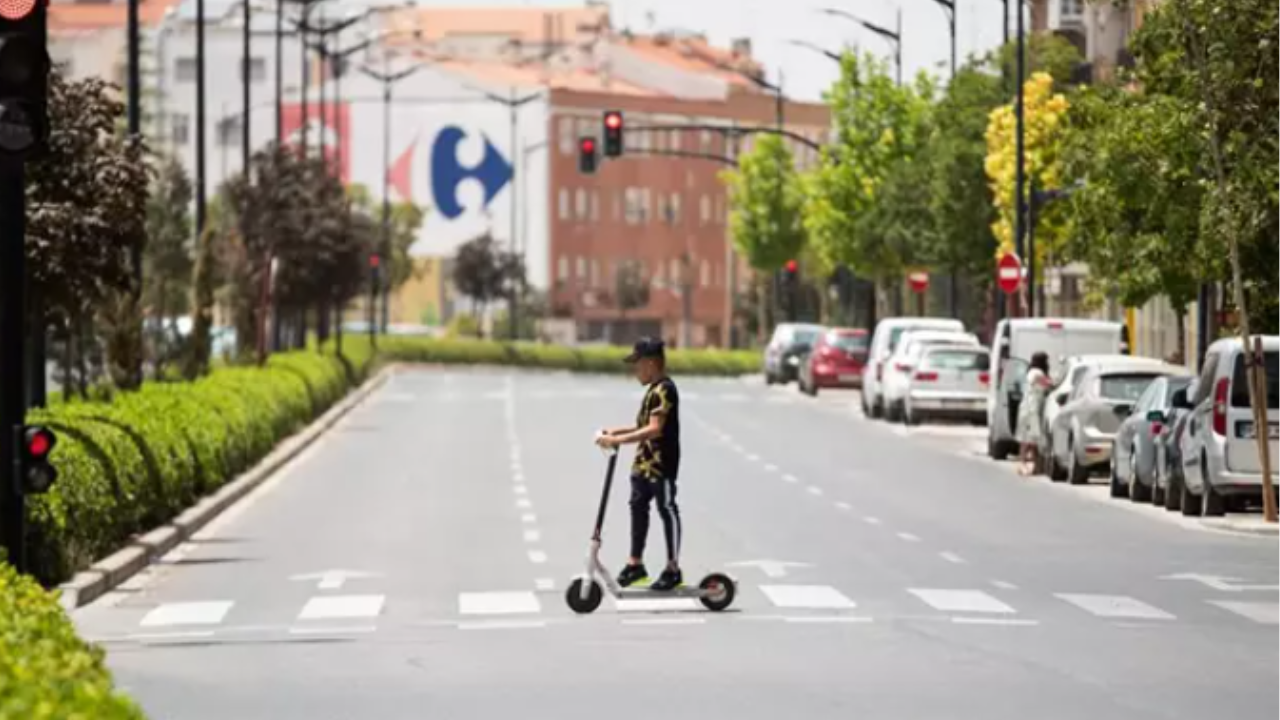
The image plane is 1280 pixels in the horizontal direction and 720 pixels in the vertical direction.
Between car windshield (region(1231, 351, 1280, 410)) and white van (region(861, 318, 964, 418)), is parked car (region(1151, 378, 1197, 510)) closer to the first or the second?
car windshield (region(1231, 351, 1280, 410))

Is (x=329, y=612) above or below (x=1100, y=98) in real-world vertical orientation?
below

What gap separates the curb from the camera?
25.8 metres

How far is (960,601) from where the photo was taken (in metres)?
25.2

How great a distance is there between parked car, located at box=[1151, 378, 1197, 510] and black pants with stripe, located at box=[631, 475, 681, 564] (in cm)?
1511

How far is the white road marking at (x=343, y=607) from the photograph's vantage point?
23.9 m

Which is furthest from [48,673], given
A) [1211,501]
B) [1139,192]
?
[1139,192]

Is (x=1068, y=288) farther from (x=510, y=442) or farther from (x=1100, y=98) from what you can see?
(x=1100, y=98)

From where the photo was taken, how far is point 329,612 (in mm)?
24250

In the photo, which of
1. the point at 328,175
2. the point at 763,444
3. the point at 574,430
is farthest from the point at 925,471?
the point at 328,175

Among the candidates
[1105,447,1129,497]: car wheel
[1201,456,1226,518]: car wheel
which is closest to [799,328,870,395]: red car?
[1105,447,1129,497]: car wheel

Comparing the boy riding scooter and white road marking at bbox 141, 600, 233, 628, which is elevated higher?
the boy riding scooter

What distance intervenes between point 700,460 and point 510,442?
668 centimetres

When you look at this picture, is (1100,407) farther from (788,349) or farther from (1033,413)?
(788,349)

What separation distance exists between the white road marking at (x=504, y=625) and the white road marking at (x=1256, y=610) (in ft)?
14.6
